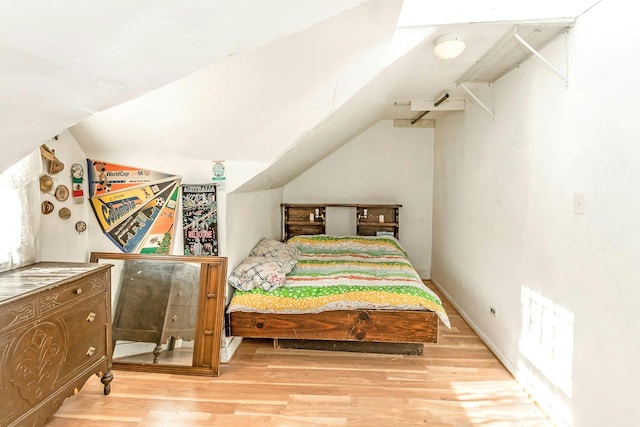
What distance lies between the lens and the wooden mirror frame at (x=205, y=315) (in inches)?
95.5

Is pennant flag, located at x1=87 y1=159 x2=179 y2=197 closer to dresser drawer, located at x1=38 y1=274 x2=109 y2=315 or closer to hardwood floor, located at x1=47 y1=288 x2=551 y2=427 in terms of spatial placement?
dresser drawer, located at x1=38 y1=274 x2=109 y2=315

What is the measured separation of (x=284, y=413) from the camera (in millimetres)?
2006

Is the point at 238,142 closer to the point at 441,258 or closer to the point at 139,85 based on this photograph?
the point at 139,85

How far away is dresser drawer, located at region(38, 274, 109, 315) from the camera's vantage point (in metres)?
1.65

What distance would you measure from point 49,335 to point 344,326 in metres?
1.76

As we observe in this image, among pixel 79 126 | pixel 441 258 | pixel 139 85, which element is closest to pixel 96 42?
pixel 139 85

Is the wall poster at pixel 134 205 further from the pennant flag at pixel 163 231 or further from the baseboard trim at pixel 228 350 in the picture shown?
the baseboard trim at pixel 228 350

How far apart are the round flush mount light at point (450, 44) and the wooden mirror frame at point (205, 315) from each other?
1960 mm

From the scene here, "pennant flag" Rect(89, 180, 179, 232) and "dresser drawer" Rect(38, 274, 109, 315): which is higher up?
"pennant flag" Rect(89, 180, 179, 232)

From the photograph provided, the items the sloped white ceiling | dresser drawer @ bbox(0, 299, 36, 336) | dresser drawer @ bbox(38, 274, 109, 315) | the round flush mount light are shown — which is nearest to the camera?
the sloped white ceiling

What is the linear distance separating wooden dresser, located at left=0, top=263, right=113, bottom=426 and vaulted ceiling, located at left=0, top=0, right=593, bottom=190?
2.80ft

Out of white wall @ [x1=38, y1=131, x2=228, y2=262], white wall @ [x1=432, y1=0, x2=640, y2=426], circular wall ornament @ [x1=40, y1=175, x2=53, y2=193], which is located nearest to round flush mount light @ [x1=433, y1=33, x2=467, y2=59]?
white wall @ [x1=432, y1=0, x2=640, y2=426]

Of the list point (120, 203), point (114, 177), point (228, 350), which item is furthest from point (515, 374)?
point (114, 177)

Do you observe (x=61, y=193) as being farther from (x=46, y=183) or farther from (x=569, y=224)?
(x=569, y=224)
